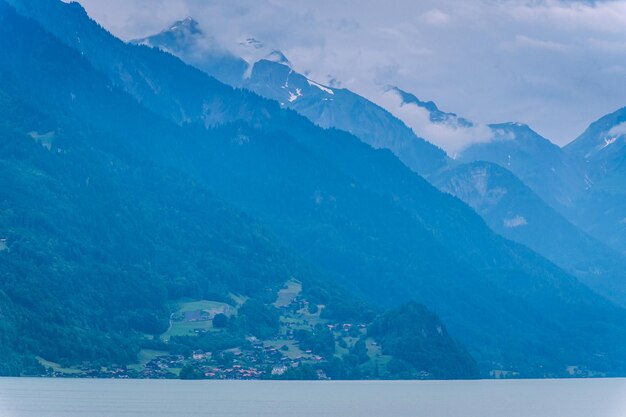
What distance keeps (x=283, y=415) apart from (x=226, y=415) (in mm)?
9327

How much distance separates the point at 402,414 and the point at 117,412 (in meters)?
46.2

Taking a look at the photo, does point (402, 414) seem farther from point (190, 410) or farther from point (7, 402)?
point (7, 402)

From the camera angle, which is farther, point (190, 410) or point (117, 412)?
point (190, 410)

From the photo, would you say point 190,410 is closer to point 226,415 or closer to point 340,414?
point 226,415

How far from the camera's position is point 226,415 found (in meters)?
187

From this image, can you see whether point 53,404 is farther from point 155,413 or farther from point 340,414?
point 340,414

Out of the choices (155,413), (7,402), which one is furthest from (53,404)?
(155,413)

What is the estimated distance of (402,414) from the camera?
650 feet

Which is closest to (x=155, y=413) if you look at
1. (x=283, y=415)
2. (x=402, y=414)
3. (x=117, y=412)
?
(x=117, y=412)

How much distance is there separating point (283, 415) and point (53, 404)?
3765 centimetres

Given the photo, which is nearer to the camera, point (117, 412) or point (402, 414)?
point (117, 412)

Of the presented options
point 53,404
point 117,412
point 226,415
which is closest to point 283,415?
point 226,415

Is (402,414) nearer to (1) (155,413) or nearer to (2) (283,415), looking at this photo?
(2) (283,415)

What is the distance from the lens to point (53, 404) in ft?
644
